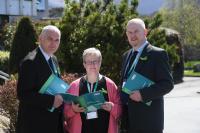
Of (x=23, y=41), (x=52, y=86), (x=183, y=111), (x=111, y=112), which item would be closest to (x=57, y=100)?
(x=52, y=86)

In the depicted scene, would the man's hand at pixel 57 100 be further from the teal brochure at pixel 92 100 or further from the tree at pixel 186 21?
the tree at pixel 186 21

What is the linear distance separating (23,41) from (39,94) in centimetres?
905

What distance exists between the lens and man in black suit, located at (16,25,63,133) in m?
5.17

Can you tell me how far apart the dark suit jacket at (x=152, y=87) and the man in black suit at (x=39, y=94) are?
2.65 feet

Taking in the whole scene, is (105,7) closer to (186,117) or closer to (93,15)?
(93,15)

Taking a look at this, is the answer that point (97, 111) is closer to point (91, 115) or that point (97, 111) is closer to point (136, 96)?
point (91, 115)

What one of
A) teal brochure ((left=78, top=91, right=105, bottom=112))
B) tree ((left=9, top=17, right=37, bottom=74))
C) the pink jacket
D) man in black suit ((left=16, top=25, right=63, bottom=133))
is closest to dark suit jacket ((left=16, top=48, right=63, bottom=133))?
man in black suit ((left=16, top=25, right=63, bottom=133))

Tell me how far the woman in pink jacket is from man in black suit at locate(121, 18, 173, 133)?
0.47 ft

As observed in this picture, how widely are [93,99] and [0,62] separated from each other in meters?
12.6

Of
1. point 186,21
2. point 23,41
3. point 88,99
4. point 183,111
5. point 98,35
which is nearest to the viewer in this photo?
point 88,99

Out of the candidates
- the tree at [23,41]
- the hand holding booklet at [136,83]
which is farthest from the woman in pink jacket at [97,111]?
the tree at [23,41]

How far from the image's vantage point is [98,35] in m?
10.1

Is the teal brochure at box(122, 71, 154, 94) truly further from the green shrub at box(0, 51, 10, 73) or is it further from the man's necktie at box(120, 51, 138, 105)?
the green shrub at box(0, 51, 10, 73)

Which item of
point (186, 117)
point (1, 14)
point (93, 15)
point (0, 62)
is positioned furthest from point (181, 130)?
point (1, 14)
